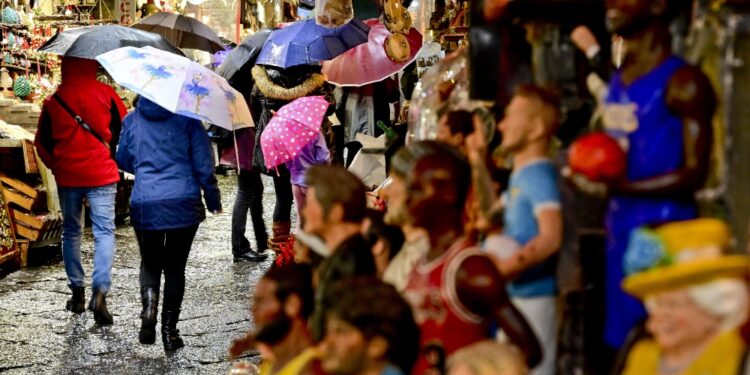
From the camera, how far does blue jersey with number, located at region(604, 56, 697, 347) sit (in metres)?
1.54

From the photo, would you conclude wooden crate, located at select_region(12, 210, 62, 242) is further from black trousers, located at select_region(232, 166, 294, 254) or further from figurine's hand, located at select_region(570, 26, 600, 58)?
figurine's hand, located at select_region(570, 26, 600, 58)

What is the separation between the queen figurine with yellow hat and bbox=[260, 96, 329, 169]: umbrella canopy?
6095 mm

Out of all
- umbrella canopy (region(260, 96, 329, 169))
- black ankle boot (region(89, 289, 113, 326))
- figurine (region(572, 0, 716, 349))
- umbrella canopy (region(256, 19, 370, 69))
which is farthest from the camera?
umbrella canopy (region(256, 19, 370, 69))

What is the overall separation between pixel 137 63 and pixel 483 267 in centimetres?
469

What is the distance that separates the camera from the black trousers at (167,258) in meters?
6.28

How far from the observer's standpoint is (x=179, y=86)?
19.0 feet

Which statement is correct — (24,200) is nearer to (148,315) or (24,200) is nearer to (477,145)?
(148,315)

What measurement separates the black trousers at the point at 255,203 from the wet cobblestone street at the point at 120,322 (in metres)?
0.26

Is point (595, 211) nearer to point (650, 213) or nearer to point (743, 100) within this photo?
point (650, 213)

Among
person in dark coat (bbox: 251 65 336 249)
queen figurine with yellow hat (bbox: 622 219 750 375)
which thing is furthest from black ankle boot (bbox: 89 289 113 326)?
queen figurine with yellow hat (bbox: 622 219 750 375)

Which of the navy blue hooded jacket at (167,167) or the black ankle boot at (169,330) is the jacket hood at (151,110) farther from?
the black ankle boot at (169,330)

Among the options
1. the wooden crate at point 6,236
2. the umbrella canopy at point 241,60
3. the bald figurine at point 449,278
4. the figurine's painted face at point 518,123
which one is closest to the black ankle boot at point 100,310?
the wooden crate at point 6,236

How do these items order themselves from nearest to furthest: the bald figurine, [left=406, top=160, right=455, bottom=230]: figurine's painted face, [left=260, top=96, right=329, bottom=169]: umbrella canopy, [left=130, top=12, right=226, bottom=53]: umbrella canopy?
the bald figurine < [left=406, top=160, right=455, bottom=230]: figurine's painted face < [left=260, top=96, right=329, bottom=169]: umbrella canopy < [left=130, top=12, right=226, bottom=53]: umbrella canopy

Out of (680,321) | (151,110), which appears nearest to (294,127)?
(151,110)
